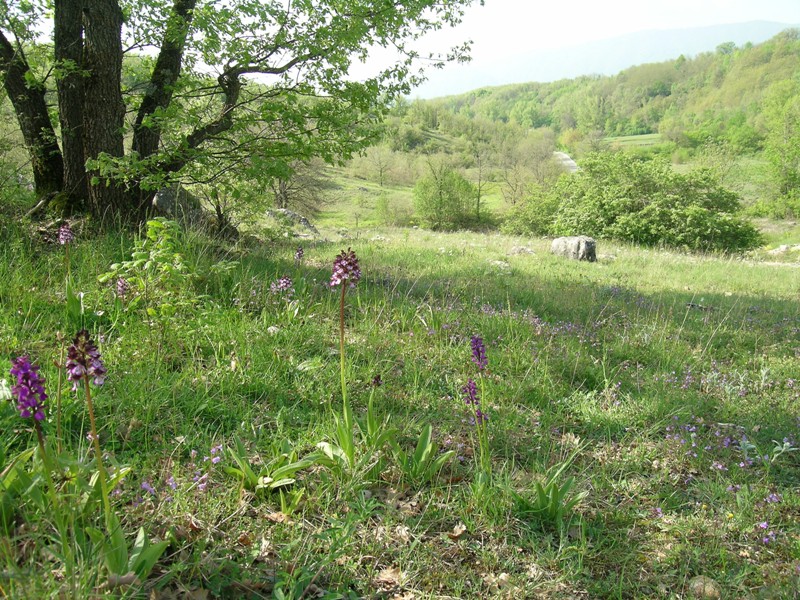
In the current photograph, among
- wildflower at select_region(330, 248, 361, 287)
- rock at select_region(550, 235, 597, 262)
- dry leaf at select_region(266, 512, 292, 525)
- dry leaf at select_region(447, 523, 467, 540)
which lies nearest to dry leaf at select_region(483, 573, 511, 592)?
dry leaf at select_region(447, 523, 467, 540)

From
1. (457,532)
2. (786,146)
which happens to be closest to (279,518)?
(457,532)

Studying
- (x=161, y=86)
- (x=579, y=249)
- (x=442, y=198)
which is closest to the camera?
(x=161, y=86)

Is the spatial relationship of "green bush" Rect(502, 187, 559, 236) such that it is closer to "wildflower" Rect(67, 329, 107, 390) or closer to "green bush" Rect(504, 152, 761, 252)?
"green bush" Rect(504, 152, 761, 252)

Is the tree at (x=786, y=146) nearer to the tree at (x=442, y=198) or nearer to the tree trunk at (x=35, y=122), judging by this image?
the tree at (x=442, y=198)

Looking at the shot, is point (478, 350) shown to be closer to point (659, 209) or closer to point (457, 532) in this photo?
point (457, 532)

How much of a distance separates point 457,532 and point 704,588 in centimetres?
118

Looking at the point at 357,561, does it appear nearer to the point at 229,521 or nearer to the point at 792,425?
the point at 229,521

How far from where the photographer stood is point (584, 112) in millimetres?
142750

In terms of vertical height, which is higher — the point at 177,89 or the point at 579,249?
the point at 177,89

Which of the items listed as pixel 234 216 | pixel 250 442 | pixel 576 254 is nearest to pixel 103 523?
pixel 250 442

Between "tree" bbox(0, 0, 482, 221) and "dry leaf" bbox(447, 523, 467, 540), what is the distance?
17.5 ft

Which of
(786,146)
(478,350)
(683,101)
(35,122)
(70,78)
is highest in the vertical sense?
(683,101)

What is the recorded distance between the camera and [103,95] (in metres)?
6.68

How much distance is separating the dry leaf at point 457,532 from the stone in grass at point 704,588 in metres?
1.08
